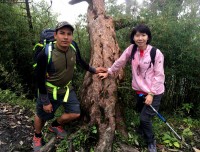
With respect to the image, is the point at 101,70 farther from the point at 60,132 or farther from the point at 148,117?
the point at 60,132

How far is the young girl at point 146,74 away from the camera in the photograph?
377 centimetres

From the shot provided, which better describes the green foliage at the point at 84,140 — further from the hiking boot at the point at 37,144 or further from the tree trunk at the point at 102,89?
the hiking boot at the point at 37,144

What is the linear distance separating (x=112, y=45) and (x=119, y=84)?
1071 millimetres

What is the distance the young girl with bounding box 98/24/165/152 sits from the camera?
3766 millimetres

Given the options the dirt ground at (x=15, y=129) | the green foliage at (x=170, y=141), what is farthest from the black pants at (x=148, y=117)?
the dirt ground at (x=15, y=129)

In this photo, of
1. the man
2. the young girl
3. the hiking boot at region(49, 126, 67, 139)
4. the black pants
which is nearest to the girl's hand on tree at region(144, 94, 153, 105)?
the young girl

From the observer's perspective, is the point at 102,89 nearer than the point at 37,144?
No

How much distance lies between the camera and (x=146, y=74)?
386 cm

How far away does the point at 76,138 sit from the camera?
13.0 feet

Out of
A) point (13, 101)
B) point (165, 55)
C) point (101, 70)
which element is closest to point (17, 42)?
point (13, 101)

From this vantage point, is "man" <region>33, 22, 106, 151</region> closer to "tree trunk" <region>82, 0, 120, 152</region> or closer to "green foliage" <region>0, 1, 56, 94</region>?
"tree trunk" <region>82, 0, 120, 152</region>

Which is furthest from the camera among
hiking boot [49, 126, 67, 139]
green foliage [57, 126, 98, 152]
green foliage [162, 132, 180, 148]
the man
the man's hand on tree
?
the man's hand on tree

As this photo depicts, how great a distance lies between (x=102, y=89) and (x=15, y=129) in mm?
1865

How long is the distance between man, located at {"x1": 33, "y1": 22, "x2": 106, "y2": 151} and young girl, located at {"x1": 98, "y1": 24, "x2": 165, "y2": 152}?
1.03m
